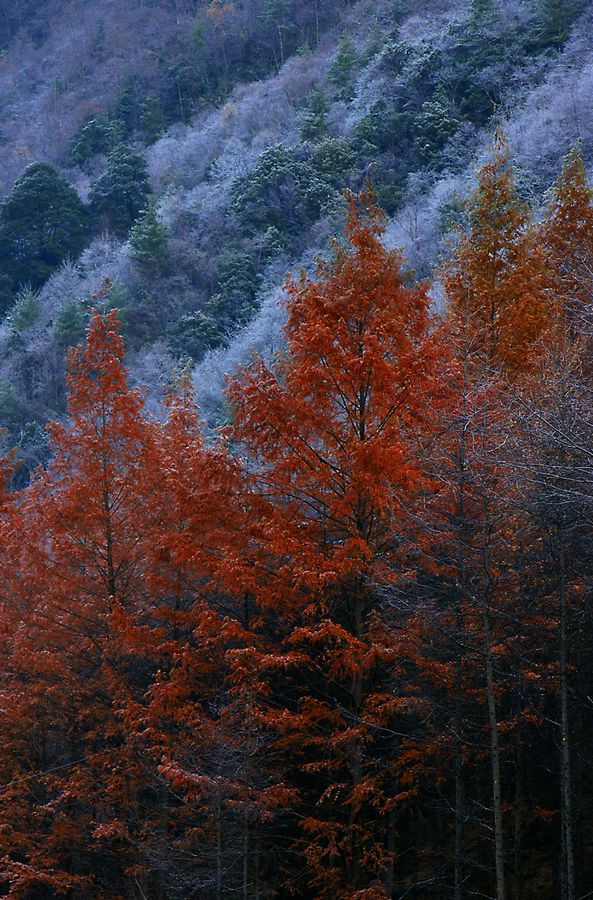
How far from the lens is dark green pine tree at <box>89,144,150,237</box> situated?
5550 centimetres

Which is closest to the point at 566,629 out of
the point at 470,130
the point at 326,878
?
the point at 326,878

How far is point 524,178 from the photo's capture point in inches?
1378

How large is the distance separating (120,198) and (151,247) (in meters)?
9.04

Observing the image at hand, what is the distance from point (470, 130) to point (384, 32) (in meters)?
14.3

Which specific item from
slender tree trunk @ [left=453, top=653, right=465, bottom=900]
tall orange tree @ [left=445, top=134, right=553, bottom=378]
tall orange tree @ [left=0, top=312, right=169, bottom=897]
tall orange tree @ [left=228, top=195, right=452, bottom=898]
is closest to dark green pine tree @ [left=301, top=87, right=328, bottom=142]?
tall orange tree @ [left=445, top=134, right=553, bottom=378]

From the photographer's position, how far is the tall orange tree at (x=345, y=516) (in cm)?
1164

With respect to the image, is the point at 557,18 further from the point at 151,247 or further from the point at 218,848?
the point at 218,848

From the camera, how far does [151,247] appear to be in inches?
1900

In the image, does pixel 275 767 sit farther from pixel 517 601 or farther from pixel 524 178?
pixel 524 178

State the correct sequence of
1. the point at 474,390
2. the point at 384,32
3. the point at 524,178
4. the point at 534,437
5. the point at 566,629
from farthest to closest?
1. the point at 384,32
2. the point at 524,178
3. the point at 474,390
4. the point at 566,629
5. the point at 534,437

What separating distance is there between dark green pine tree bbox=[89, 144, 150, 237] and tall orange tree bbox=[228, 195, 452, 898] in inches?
1749

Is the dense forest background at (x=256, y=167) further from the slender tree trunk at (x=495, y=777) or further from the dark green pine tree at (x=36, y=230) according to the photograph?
the slender tree trunk at (x=495, y=777)

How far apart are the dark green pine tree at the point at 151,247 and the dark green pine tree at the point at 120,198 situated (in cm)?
681

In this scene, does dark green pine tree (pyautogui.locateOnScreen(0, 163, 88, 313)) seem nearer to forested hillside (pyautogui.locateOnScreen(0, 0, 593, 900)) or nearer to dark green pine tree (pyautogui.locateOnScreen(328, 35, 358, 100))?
dark green pine tree (pyautogui.locateOnScreen(328, 35, 358, 100))
